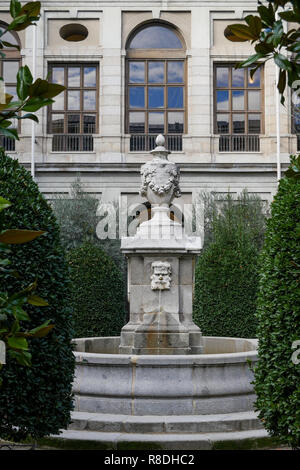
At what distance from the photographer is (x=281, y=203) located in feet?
17.1

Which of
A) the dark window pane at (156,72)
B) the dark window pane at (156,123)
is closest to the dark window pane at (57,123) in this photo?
the dark window pane at (156,123)

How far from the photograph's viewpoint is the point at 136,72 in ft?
93.8

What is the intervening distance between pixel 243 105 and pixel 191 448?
942 inches

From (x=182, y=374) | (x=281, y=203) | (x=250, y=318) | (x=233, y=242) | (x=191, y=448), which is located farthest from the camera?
(x=233, y=242)

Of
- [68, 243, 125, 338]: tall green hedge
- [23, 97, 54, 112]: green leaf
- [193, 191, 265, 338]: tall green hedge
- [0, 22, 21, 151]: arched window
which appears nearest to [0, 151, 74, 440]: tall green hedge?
[23, 97, 54, 112]: green leaf

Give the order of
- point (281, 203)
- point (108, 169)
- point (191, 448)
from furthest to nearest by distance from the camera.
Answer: point (108, 169) < point (191, 448) < point (281, 203)

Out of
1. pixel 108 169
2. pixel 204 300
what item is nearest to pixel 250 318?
pixel 204 300

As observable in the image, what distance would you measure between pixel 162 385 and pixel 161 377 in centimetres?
9

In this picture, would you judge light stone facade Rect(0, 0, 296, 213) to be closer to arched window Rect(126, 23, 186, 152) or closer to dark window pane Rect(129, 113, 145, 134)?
arched window Rect(126, 23, 186, 152)

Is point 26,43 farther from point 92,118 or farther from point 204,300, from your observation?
point 204,300

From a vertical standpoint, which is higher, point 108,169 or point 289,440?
point 108,169

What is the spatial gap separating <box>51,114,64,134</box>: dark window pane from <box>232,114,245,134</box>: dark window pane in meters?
7.84

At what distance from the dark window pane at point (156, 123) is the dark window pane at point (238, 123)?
10.6 ft

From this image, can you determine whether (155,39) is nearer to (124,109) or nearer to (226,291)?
(124,109)
